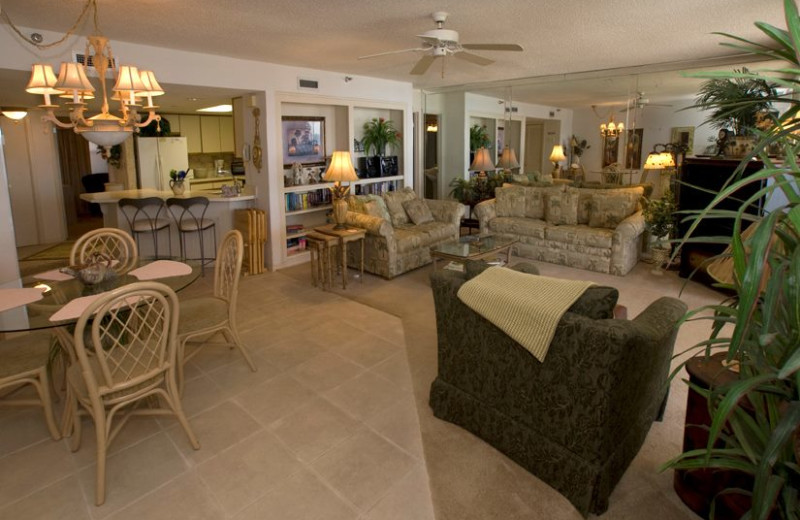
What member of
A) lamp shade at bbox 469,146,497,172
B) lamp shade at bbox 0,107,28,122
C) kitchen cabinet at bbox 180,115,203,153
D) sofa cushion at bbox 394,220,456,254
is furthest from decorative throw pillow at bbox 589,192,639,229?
lamp shade at bbox 0,107,28,122

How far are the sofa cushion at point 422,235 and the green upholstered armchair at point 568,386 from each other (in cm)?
301

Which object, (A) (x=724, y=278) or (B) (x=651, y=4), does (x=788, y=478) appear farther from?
(B) (x=651, y=4)

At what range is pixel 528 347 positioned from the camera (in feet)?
6.74

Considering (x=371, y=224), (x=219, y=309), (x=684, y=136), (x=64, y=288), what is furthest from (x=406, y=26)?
(x=684, y=136)

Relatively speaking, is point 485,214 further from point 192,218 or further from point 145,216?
point 145,216

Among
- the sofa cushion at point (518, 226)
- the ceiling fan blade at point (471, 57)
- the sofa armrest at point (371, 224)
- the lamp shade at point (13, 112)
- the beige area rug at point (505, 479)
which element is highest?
the ceiling fan blade at point (471, 57)

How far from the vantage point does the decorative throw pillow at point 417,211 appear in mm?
6188

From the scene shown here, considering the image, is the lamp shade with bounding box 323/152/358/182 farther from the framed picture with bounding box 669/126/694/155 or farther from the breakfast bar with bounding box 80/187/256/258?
the framed picture with bounding box 669/126/694/155

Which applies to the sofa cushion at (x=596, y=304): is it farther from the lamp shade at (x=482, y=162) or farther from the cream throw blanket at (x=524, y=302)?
the lamp shade at (x=482, y=162)

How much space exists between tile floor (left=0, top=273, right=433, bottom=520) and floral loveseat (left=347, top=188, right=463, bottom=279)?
1.90 metres

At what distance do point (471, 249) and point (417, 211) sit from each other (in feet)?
4.49

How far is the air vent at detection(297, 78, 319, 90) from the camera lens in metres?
5.96

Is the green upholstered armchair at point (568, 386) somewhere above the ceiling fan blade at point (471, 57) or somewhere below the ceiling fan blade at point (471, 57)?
below

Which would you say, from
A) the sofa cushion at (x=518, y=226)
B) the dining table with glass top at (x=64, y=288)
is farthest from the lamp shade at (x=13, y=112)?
the sofa cushion at (x=518, y=226)
